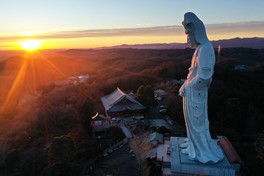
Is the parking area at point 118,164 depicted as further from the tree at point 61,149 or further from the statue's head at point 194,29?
the statue's head at point 194,29

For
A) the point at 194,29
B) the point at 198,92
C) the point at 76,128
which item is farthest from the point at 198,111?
the point at 76,128

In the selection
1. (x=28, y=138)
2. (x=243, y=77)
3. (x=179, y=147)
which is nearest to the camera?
(x=179, y=147)

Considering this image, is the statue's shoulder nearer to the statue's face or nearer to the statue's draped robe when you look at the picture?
the statue's draped robe

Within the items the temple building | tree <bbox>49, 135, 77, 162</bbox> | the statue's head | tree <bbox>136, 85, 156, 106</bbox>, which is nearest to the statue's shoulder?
the statue's head

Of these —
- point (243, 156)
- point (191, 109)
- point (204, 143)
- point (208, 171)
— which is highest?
point (191, 109)

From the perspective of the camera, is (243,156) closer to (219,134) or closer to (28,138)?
(219,134)

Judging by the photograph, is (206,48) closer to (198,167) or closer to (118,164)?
(198,167)

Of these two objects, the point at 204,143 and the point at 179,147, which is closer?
the point at 204,143

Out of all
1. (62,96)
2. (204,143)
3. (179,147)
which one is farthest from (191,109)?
(62,96)
